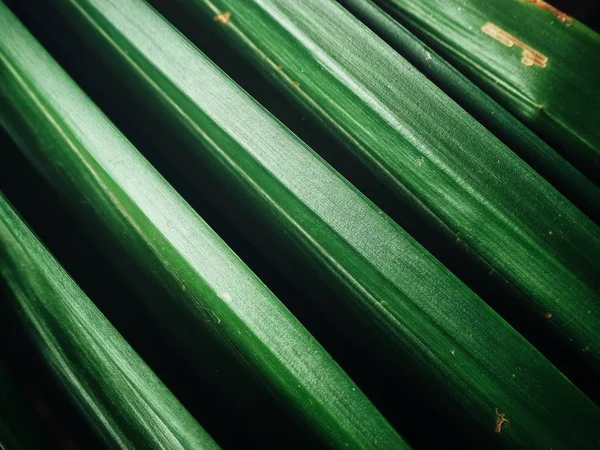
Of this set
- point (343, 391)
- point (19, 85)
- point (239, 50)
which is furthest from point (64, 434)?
point (239, 50)

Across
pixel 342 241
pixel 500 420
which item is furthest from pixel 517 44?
pixel 500 420

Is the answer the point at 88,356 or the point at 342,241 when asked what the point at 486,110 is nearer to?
the point at 342,241

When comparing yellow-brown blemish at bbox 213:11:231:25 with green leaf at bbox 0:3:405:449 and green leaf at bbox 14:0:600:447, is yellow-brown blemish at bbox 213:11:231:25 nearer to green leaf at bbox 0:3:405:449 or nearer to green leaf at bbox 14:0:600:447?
green leaf at bbox 14:0:600:447

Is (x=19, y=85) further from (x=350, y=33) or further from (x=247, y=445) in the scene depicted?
(x=247, y=445)

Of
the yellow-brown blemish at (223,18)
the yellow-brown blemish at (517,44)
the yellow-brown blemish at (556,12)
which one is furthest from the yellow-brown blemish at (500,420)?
the yellow-brown blemish at (223,18)

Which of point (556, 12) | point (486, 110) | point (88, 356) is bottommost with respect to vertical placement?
point (88, 356)

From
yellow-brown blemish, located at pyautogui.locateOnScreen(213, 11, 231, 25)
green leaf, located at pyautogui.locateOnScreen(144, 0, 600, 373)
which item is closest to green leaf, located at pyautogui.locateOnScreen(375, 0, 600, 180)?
green leaf, located at pyautogui.locateOnScreen(144, 0, 600, 373)

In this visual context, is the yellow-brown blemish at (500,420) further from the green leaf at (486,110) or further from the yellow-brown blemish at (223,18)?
the yellow-brown blemish at (223,18)

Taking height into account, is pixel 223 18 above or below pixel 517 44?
below
